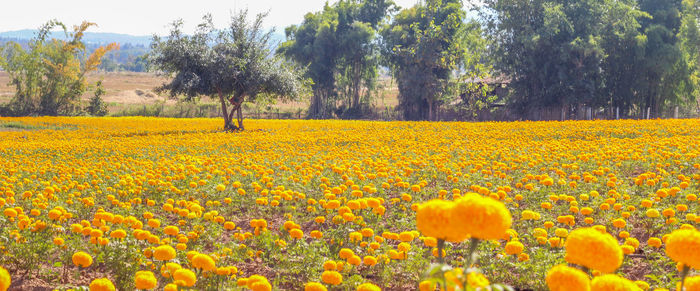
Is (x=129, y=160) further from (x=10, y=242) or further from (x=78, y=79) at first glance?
(x=78, y=79)

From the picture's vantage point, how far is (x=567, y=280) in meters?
1.89

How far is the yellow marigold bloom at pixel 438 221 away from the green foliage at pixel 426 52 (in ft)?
142

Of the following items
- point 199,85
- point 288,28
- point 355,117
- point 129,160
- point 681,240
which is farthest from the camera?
point 288,28

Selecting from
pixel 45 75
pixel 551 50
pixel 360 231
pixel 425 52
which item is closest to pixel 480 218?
pixel 360 231

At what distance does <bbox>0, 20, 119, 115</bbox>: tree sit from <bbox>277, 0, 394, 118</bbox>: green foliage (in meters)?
19.5

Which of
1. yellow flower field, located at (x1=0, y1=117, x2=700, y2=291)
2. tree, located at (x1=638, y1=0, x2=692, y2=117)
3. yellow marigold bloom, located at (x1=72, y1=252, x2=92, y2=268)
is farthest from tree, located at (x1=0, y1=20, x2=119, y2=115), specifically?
yellow marigold bloom, located at (x1=72, y1=252, x2=92, y2=268)

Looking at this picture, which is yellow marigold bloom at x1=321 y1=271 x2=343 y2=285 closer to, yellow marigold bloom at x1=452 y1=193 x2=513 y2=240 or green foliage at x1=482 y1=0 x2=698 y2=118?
yellow marigold bloom at x1=452 y1=193 x2=513 y2=240

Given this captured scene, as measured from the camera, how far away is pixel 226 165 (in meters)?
10.1

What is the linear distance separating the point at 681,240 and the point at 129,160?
1115 centimetres

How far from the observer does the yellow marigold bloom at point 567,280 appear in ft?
6.11

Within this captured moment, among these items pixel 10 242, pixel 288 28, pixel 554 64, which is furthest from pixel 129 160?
pixel 288 28

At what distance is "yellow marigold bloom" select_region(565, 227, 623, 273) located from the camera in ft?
6.13

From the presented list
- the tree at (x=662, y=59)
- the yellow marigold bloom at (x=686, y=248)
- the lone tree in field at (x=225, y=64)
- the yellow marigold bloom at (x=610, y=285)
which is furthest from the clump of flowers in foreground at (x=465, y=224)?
the tree at (x=662, y=59)

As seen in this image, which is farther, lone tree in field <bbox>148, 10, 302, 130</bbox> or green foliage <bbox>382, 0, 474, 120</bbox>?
green foliage <bbox>382, 0, 474, 120</bbox>
